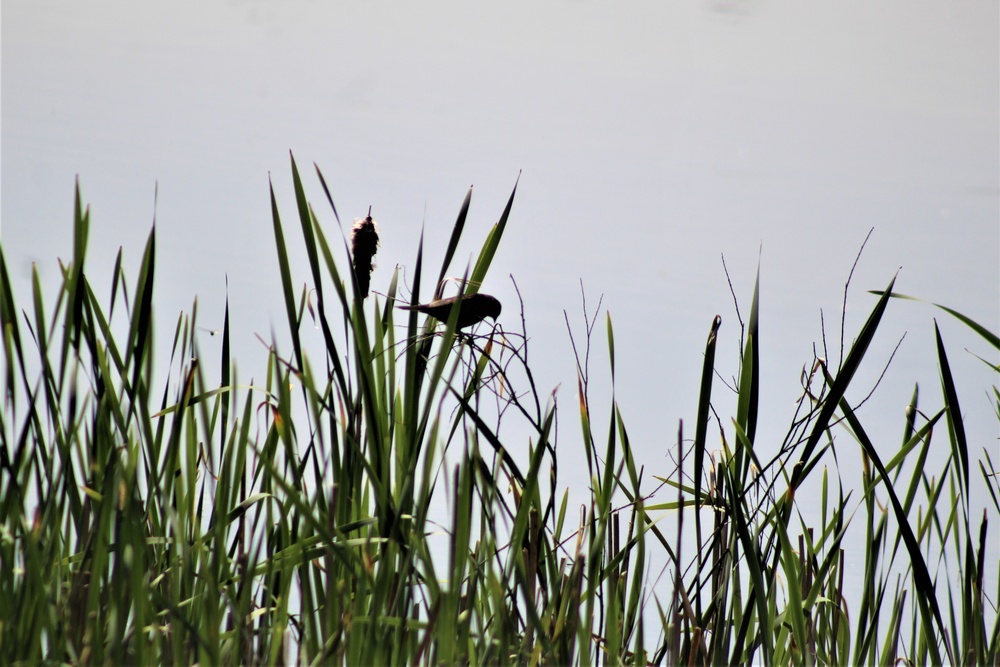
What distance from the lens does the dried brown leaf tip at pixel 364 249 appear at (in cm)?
114

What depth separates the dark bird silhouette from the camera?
1.06 meters

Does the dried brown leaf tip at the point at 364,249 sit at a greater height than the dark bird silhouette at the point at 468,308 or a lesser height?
greater

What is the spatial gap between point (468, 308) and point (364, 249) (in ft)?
0.58

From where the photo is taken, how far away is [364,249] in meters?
1.15

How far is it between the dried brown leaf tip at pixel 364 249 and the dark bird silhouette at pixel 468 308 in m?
0.10

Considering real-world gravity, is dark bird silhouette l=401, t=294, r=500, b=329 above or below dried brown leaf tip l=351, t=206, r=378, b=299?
below

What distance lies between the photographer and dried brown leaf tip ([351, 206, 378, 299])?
3.74 feet

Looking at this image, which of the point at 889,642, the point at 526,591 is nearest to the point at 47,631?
the point at 526,591

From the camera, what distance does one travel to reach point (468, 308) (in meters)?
1.07

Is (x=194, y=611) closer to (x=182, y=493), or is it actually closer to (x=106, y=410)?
(x=182, y=493)

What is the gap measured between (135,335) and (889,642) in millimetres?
1164

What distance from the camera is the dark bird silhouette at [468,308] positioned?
41.7 inches

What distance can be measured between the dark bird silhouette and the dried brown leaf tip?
100 mm

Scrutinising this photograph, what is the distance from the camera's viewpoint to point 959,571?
1195 millimetres
